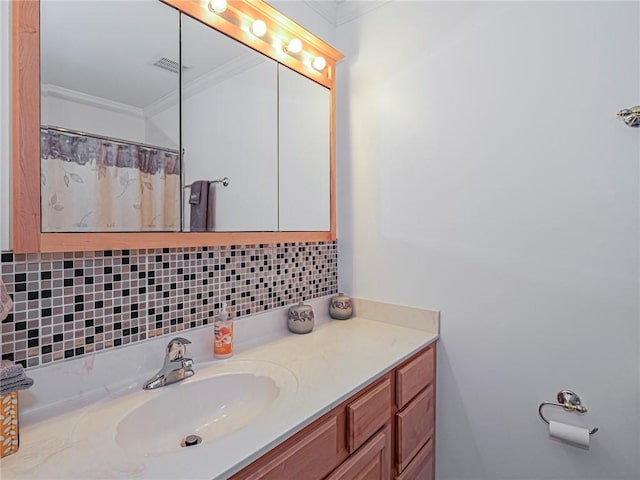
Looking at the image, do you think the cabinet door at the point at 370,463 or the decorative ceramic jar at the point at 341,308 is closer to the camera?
the cabinet door at the point at 370,463

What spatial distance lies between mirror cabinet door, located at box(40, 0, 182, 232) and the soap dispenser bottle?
38cm

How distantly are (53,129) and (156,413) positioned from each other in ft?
2.60

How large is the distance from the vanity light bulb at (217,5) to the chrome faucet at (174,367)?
3.70 ft

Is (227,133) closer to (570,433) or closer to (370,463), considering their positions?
(370,463)

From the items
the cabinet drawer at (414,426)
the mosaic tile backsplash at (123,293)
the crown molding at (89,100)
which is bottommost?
the cabinet drawer at (414,426)

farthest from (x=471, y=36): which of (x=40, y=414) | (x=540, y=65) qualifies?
(x=40, y=414)

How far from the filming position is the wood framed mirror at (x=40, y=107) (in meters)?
0.81

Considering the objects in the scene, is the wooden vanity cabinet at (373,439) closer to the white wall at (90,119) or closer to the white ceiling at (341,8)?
the white wall at (90,119)

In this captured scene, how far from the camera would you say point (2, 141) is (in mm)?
811

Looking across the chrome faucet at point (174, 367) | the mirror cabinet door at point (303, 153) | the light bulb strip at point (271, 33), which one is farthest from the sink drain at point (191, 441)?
the light bulb strip at point (271, 33)

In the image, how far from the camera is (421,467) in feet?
4.61

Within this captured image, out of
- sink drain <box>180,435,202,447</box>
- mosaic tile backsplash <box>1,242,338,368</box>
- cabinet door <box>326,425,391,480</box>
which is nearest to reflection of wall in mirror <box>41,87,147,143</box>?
mosaic tile backsplash <box>1,242,338,368</box>

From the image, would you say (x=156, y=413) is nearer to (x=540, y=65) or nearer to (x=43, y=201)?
(x=43, y=201)

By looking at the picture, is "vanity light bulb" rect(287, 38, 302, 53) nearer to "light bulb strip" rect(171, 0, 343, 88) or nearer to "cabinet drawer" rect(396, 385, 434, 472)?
"light bulb strip" rect(171, 0, 343, 88)
